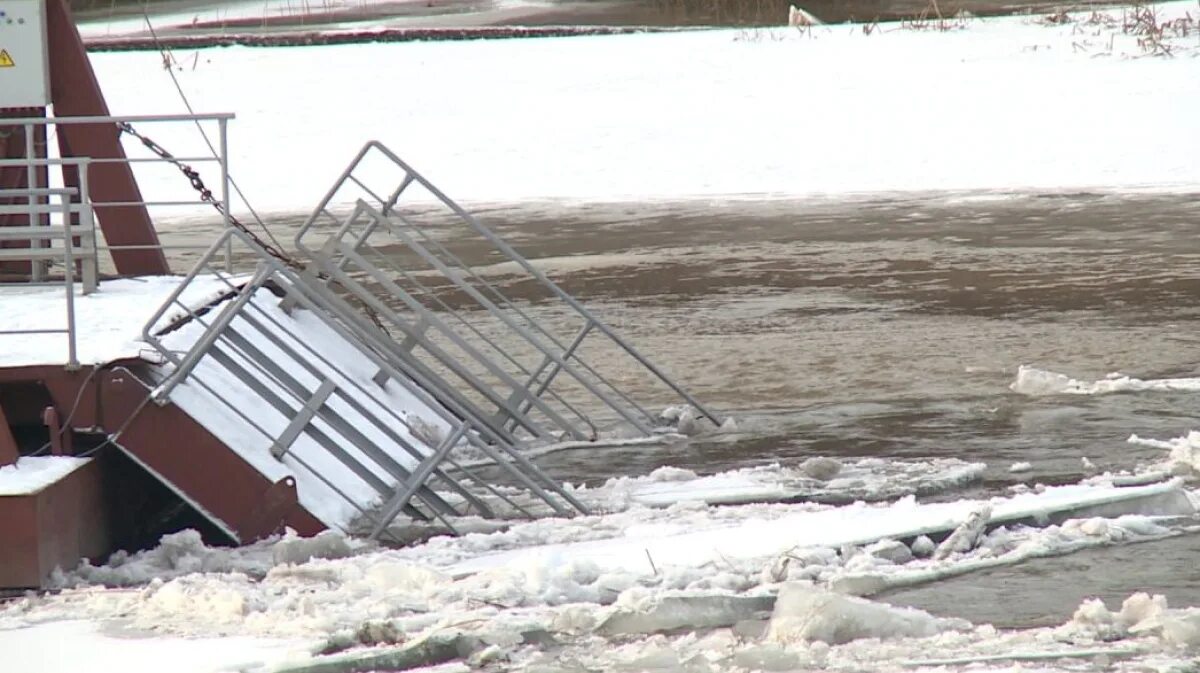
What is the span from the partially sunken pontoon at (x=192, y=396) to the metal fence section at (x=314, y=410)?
0.02 meters

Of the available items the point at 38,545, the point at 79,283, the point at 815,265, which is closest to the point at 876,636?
the point at 38,545

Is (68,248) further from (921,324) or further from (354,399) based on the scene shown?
(921,324)

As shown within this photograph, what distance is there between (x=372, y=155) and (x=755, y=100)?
5.41m

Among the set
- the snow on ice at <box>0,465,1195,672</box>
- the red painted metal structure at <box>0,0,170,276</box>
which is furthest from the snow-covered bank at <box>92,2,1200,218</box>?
the snow on ice at <box>0,465,1195,672</box>

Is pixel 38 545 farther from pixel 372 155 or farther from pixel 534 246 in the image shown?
pixel 372 155

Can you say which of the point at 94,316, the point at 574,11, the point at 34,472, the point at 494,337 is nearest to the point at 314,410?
the point at 34,472

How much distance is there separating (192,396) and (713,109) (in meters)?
19.7

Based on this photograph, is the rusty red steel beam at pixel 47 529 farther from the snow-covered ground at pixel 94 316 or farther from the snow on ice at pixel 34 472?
the snow-covered ground at pixel 94 316

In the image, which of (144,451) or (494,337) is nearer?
(144,451)

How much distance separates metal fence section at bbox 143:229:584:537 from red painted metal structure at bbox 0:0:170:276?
59.9 inches

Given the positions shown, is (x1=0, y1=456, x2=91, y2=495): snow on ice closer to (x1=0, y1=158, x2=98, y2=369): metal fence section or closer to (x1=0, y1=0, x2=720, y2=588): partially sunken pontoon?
(x1=0, y1=0, x2=720, y2=588): partially sunken pontoon

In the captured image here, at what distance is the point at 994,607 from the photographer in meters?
6.70

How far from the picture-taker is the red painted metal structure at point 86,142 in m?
10.7

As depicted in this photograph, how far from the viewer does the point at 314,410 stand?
26.2ft
